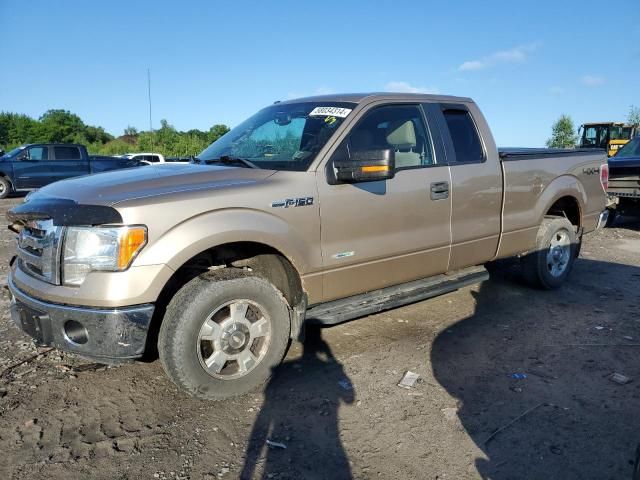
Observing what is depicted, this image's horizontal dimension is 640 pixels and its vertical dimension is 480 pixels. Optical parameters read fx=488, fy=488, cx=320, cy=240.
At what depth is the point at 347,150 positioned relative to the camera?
359 cm

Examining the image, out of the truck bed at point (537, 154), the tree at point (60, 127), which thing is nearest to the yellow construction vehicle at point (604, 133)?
the truck bed at point (537, 154)

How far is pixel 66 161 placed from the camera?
16.8 m

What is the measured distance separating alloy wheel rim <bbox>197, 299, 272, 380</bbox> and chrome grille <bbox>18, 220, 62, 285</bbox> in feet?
3.01

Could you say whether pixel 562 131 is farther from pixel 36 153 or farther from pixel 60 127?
pixel 60 127

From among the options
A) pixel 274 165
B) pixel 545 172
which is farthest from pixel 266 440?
pixel 545 172

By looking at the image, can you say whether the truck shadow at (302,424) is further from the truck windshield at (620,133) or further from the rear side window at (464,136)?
the truck windshield at (620,133)

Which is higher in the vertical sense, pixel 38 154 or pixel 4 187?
pixel 38 154

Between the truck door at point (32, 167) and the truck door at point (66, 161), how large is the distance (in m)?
0.24

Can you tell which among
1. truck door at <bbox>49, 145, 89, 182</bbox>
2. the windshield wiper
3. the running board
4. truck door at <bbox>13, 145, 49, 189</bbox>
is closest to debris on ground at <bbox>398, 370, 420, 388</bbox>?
the running board

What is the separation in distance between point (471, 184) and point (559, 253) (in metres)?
1.95

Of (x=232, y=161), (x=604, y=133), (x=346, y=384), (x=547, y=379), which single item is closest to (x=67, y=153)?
(x=232, y=161)

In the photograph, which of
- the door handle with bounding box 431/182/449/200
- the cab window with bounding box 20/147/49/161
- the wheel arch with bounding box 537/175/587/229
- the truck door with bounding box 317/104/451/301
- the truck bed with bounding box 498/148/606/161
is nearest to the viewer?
the truck door with bounding box 317/104/451/301

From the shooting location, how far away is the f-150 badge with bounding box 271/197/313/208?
3.17 meters

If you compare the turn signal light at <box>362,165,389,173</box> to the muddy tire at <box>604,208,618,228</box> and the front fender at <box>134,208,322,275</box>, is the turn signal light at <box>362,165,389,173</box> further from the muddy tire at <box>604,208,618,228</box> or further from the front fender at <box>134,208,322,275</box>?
the muddy tire at <box>604,208,618,228</box>
